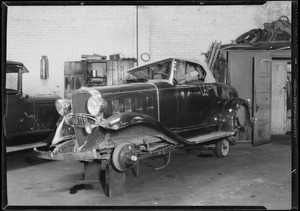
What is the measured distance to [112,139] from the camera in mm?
4027

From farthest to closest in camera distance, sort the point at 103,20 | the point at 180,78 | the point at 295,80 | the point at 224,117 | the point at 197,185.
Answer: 1. the point at 103,20
2. the point at 224,117
3. the point at 180,78
4. the point at 197,185
5. the point at 295,80

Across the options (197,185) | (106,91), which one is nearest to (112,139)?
(106,91)

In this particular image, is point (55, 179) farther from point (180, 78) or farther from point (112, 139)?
point (180, 78)

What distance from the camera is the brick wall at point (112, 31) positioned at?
8289 mm

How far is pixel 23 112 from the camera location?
5.61m

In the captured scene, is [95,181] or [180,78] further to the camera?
[180,78]

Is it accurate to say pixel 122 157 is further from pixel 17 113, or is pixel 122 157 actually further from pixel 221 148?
pixel 221 148

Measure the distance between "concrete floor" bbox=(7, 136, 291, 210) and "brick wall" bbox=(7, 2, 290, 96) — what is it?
305 cm

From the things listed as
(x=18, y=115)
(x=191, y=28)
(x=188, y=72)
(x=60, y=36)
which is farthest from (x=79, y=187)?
(x=191, y=28)

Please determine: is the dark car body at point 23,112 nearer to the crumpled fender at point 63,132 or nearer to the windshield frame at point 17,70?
the windshield frame at point 17,70

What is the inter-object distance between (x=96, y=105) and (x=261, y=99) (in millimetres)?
4983

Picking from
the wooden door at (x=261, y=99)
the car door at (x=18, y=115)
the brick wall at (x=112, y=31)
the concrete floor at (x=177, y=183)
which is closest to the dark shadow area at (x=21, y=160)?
the concrete floor at (x=177, y=183)

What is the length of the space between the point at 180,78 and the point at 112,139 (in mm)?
2093

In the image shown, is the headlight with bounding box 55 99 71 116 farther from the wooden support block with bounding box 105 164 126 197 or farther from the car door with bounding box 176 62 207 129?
the car door with bounding box 176 62 207 129
